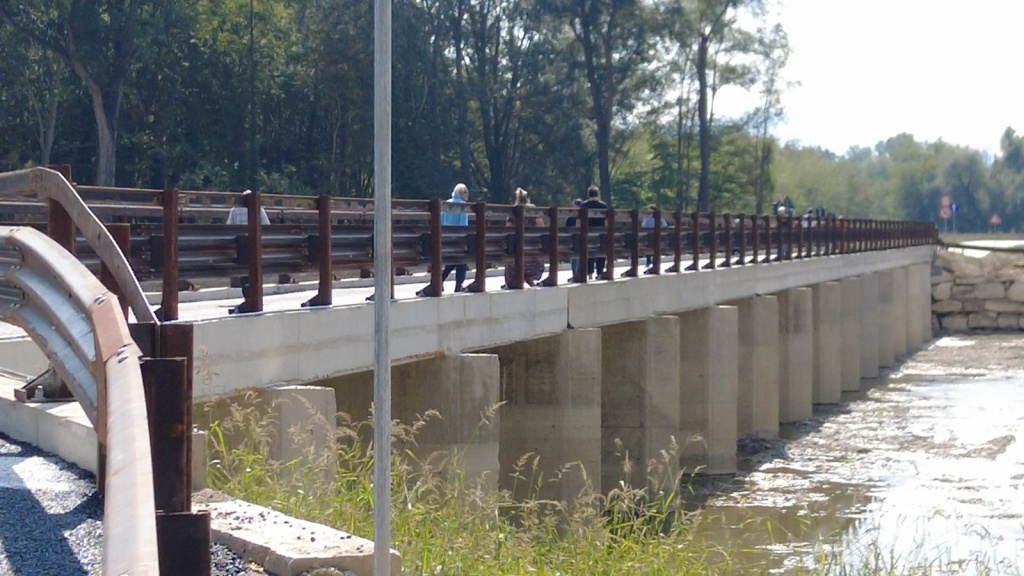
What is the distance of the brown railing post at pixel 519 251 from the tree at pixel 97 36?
2519 cm

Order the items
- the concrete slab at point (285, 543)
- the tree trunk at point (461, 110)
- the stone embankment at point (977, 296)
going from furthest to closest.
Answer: the stone embankment at point (977, 296) < the tree trunk at point (461, 110) < the concrete slab at point (285, 543)

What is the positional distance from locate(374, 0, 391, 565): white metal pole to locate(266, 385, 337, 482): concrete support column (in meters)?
3.62

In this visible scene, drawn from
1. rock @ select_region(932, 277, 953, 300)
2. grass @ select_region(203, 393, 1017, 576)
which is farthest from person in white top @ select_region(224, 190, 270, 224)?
rock @ select_region(932, 277, 953, 300)

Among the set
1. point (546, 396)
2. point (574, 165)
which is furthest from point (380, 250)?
point (574, 165)

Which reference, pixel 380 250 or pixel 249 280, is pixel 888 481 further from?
pixel 380 250

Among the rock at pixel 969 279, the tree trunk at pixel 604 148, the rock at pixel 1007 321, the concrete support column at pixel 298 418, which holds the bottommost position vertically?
the rock at pixel 1007 321

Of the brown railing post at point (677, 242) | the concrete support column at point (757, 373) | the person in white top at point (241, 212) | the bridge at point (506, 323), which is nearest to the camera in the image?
the bridge at point (506, 323)

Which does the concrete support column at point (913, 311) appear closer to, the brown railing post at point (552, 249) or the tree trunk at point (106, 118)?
the tree trunk at point (106, 118)

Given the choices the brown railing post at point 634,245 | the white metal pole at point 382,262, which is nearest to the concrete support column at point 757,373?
the brown railing post at point 634,245

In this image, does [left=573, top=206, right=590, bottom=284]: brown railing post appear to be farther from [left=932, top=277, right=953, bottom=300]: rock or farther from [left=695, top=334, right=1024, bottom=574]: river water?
[left=932, top=277, right=953, bottom=300]: rock

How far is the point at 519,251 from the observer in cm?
1602

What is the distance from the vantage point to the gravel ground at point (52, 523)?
5289 millimetres

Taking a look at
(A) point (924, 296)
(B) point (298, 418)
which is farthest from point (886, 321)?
(B) point (298, 418)

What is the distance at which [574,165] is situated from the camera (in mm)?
60969
